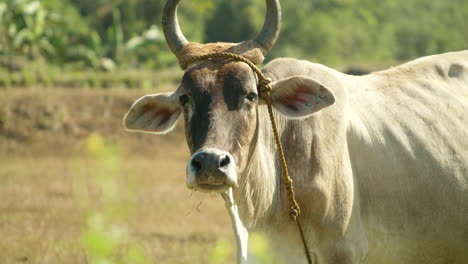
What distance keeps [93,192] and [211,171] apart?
8752mm

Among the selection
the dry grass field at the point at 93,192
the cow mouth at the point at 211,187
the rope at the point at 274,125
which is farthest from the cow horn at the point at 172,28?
the cow mouth at the point at 211,187

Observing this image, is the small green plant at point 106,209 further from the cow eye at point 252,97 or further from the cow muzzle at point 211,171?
the cow eye at point 252,97

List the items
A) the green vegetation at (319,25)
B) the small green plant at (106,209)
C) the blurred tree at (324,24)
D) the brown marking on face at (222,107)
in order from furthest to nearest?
the blurred tree at (324,24) → the green vegetation at (319,25) → the brown marking on face at (222,107) → the small green plant at (106,209)

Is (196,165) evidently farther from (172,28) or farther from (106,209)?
(106,209)

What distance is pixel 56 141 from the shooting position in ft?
59.9

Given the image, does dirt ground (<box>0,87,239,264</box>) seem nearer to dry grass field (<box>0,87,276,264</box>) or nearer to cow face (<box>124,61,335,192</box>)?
dry grass field (<box>0,87,276,264</box>)

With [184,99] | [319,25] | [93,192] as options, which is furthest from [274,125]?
[319,25]

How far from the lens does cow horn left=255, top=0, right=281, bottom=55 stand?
423cm

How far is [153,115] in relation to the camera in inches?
176

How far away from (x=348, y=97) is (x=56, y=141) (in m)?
14.6

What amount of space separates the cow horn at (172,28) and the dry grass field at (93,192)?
900 mm

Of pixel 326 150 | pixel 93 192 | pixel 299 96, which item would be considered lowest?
pixel 93 192

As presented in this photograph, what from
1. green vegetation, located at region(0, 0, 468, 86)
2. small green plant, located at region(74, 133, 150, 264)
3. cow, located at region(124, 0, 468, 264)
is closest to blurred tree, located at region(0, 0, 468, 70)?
green vegetation, located at region(0, 0, 468, 86)

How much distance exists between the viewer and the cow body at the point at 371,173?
4141 millimetres
